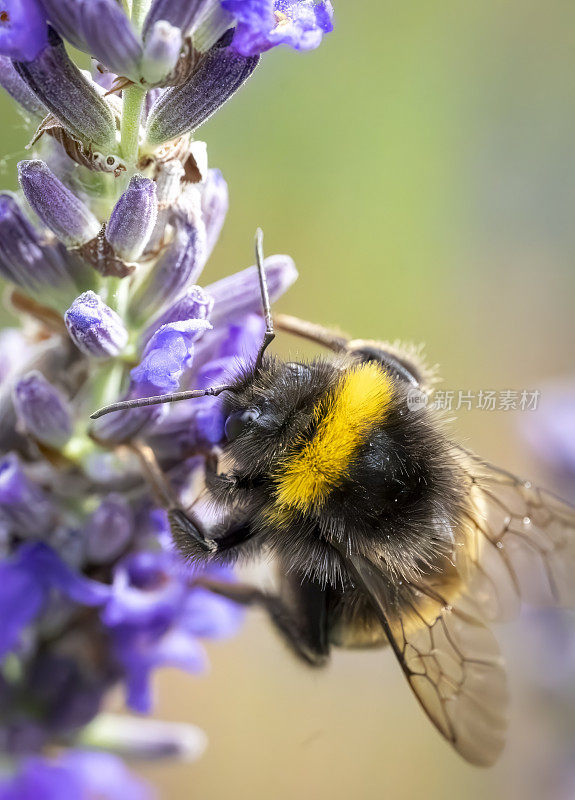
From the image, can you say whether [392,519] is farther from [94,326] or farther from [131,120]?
[131,120]

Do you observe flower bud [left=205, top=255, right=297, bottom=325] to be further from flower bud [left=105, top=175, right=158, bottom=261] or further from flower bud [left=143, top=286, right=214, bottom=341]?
flower bud [left=105, top=175, right=158, bottom=261]

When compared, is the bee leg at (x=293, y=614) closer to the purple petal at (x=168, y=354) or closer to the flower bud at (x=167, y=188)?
the purple petal at (x=168, y=354)

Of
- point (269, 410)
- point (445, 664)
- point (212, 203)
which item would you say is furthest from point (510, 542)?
point (212, 203)

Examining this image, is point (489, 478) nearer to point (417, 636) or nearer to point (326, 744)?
point (417, 636)

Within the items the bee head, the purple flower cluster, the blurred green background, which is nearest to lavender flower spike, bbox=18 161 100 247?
the purple flower cluster

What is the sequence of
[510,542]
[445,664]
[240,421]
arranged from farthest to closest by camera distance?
[510,542]
[445,664]
[240,421]

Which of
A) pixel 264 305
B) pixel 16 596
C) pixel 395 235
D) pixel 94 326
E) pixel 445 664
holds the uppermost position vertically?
pixel 395 235

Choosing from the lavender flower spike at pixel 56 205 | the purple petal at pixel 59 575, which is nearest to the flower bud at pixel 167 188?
the lavender flower spike at pixel 56 205
